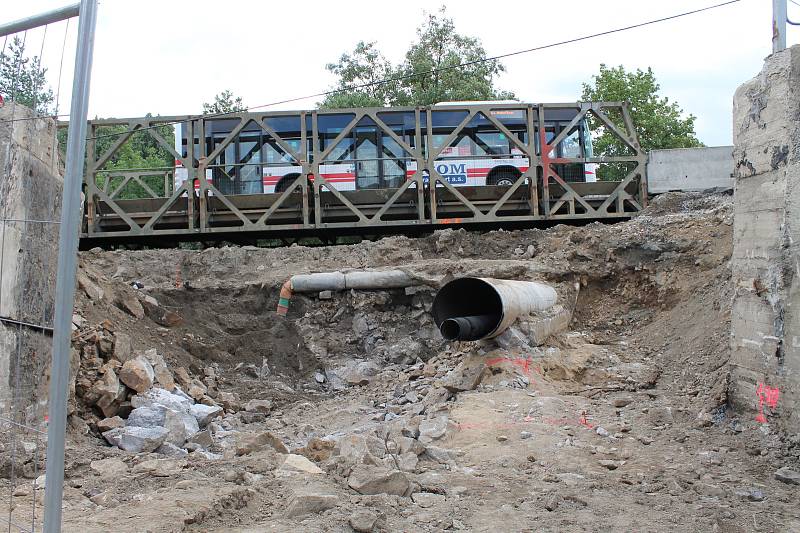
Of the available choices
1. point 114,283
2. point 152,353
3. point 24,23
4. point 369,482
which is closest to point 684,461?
point 369,482

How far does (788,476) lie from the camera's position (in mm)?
5129

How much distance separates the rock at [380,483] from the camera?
15.4 ft

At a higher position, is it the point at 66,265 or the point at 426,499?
the point at 66,265

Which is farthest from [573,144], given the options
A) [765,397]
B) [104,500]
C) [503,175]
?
[104,500]

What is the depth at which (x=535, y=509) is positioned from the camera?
4590 millimetres

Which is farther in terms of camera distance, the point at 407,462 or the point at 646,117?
the point at 646,117

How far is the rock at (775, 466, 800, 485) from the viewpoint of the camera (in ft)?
16.7

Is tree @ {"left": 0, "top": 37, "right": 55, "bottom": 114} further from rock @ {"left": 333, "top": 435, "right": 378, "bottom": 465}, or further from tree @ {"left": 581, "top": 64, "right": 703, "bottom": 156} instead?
tree @ {"left": 581, "top": 64, "right": 703, "bottom": 156}

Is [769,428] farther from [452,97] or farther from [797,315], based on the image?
[452,97]

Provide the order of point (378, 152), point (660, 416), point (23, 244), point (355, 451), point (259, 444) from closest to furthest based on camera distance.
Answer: point (23, 244), point (355, 451), point (259, 444), point (660, 416), point (378, 152)

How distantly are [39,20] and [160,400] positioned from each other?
5240 mm

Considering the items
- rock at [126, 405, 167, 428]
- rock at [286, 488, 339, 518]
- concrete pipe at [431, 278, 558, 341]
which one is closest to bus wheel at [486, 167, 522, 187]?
concrete pipe at [431, 278, 558, 341]

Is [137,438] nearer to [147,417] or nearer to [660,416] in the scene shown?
[147,417]

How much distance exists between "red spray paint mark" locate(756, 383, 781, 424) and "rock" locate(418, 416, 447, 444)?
2.80m
